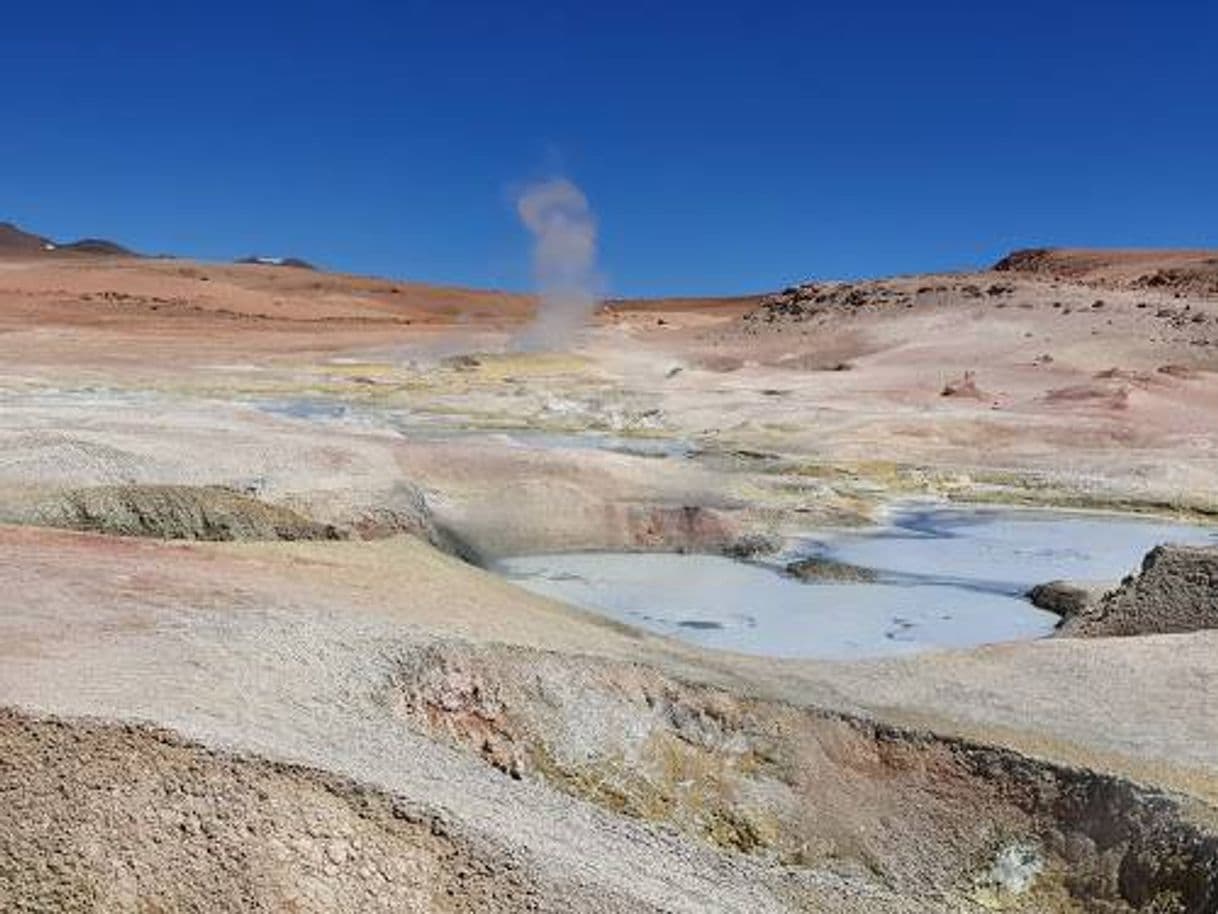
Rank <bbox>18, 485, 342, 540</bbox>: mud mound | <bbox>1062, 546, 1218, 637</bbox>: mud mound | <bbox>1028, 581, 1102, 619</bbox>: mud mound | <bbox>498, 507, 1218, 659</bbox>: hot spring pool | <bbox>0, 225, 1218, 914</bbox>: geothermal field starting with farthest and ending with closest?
1. <bbox>1028, 581, 1102, 619</bbox>: mud mound
2. <bbox>498, 507, 1218, 659</bbox>: hot spring pool
3. <bbox>18, 485, 342, 540</bbox>: mud mound
4. <bbox>1062, 546, 1218, 637</bbox>: mud mound
5. <bbox>0, 225, 1218, 914</bbox>: geothermal field

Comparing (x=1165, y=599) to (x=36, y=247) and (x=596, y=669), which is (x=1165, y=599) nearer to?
(x=596, y=669)

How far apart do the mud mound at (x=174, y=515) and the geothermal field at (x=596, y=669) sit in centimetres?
3

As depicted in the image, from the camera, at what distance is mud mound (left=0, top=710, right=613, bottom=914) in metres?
3.88

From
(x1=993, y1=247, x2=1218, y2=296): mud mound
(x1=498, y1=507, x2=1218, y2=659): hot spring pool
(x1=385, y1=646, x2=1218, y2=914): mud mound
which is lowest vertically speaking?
(x1=385, y1=646, x2=1218, y2=914): mud mound

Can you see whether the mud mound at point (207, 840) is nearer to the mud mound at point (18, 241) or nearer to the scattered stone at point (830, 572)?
the scattered stone at point (830, 572)

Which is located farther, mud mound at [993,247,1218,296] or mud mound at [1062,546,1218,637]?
mud mound at [993,247,1218,296]

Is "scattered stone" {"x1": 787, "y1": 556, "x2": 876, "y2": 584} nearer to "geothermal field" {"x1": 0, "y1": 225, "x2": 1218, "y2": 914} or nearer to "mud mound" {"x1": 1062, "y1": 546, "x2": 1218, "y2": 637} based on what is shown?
"geothermal field" {"x1": 0, "y1": 225, "x2": 1218, "y2": 914}

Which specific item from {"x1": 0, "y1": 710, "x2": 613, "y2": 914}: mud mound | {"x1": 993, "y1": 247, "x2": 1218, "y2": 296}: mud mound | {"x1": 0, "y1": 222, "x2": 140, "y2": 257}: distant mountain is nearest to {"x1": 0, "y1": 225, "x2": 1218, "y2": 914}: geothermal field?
{"x1": 0, "y1": 710, "x2": 613, "y2": 914}: mud mound

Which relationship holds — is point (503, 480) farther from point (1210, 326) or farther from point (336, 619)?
point (1210, 326)

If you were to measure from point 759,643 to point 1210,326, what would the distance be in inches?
1205

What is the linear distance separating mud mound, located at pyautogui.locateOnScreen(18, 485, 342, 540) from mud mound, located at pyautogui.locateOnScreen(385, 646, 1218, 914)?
413 centimetres

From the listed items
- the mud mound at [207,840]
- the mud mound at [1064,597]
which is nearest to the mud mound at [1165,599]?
the mud mound at [1064,597]

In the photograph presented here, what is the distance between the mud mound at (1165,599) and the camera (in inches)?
358

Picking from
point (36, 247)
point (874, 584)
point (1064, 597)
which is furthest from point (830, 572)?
point (36, 247)
